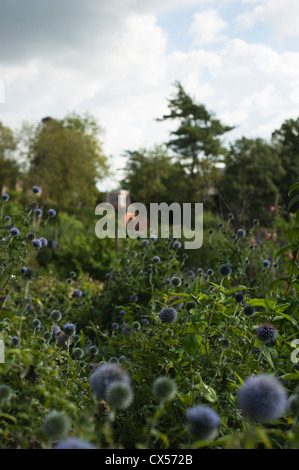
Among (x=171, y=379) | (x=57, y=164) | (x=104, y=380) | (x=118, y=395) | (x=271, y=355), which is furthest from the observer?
(x=57, y=164)

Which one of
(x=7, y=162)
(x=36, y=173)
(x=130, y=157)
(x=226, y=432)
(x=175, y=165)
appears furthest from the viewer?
(x=130, y=157)

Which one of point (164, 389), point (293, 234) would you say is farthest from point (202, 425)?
point (293, 234)

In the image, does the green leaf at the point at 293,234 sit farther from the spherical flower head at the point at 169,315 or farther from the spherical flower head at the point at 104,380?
the spherical flower head at the point at 104,380

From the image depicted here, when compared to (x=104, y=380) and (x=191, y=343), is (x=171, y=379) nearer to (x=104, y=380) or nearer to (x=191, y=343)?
(x=104, y=380)

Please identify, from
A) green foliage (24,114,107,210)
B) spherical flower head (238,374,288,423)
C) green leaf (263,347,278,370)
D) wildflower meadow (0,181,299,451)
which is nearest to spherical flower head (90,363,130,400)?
wildflower meadow (0,181,299,451)

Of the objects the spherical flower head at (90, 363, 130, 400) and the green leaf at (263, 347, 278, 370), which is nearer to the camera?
the spherical flower head at (90, 363, 130, 400)

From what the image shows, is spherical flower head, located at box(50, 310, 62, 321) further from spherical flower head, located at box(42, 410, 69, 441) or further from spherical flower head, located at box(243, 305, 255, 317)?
spherical flower head, located at box(42, 410, 69, 441)

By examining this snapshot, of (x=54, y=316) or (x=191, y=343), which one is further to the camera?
(x=54, y=316)

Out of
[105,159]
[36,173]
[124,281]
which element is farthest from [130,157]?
[124,281]

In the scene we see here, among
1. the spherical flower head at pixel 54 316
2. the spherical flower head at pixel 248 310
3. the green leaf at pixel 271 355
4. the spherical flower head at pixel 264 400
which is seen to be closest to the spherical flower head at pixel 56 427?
the spherical flower head at pixel 264 400

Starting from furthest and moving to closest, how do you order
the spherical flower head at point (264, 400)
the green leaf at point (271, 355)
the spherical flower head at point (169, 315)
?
the spherical flower head at point (169, 315) < the green leaf at point (271, 355) < the spherical flower head at point (264, 400)

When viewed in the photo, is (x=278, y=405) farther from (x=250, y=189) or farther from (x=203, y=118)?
(x=203, y=118)
